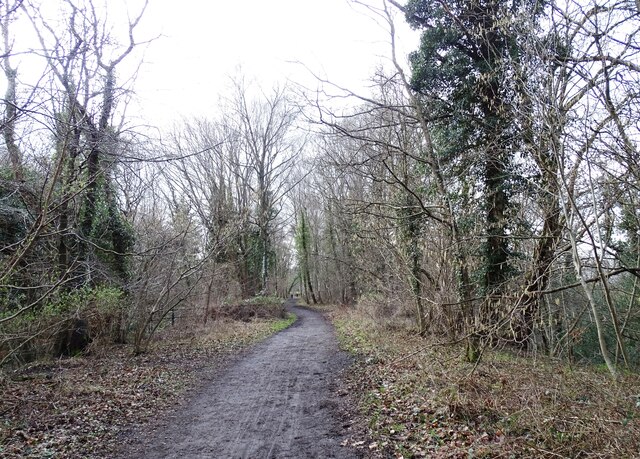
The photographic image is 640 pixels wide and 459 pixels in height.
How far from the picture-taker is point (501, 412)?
18.2 ft

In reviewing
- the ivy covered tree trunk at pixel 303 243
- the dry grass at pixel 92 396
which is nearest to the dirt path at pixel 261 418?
the dry grass at pixel 92 396

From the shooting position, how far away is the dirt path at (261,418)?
564 cm

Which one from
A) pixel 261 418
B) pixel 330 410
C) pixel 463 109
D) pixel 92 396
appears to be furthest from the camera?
pixel 463 109

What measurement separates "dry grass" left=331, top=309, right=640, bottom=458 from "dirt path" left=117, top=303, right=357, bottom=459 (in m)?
0.71

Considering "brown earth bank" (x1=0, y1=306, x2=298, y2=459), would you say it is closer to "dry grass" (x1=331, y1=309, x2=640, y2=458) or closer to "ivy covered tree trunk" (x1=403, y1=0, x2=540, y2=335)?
"dry grass" (x1=331, y1=309, x2=640, y2=458)

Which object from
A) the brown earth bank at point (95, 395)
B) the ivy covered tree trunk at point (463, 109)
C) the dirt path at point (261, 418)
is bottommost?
the dirt path at point (261, 418)

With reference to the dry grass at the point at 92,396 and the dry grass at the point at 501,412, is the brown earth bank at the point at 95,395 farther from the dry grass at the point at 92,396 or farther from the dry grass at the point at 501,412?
the dry grass at the point at 501,412

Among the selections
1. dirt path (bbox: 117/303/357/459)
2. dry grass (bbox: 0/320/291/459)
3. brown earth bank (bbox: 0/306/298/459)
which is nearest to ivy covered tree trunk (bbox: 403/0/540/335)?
dirt path (bbox: 117/303/357/459)

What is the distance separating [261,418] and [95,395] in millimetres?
3341

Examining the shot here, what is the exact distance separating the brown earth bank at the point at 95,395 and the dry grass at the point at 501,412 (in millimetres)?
3751

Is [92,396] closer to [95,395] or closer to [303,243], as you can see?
[95,395]

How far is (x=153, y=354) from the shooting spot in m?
12.3

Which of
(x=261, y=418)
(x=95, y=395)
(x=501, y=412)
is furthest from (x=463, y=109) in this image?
(x=95, y=395)

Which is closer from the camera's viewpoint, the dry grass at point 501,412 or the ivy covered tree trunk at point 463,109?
the dry grass at point 501,412
